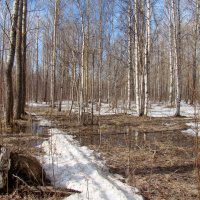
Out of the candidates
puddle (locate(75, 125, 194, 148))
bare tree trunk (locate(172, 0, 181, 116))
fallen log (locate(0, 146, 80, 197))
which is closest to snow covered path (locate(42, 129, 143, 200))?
fallen log (locate(0, 146, 80, 197))

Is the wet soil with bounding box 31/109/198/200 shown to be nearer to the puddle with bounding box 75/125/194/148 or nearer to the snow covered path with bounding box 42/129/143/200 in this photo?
the puddle with bounding box 75/125/194/148

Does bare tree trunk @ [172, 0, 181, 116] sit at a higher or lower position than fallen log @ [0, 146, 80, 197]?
higher

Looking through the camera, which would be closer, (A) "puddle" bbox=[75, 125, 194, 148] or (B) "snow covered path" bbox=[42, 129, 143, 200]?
(B) "snow covered path" bbox=[42, 129, 143, 200]

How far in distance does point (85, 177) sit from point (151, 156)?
2.31m

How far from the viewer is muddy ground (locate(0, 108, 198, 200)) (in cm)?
510

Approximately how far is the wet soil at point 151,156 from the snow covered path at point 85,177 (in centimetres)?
26

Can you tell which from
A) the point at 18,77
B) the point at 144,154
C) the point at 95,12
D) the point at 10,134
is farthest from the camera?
the point at 95,12

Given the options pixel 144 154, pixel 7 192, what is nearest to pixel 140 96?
pixel 144 154

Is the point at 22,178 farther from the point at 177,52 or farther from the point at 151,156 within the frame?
the point at 177,52

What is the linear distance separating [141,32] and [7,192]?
41.7 ft

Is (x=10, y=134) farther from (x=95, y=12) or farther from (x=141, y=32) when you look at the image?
(x=95, y=12)

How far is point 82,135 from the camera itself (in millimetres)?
10297

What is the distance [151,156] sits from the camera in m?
7.09

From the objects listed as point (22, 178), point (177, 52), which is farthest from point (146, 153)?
point (177, 52)
